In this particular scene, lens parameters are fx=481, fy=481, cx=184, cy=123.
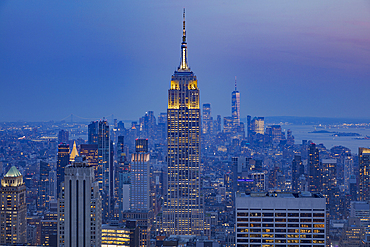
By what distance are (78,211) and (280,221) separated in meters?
4.26

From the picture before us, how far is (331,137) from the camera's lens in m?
16.2

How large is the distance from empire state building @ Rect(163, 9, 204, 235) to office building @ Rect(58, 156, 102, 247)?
12.2 m

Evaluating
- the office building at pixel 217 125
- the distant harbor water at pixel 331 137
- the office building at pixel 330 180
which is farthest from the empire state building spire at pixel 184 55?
the office building at pixel 330 180

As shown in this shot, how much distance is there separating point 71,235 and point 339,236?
30.5ft

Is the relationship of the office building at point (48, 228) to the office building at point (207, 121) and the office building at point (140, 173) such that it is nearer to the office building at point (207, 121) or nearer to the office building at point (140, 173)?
the office building at point (140, 173)

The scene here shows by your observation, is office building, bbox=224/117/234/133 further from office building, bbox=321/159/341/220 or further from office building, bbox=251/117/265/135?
office building, bbox=321/159/341/220

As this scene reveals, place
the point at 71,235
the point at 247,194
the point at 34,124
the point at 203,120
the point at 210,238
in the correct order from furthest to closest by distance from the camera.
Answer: the point at 203,120 < the point at 210,238 < the point at 34,124 < the point at 247,194 < the point at 71,235

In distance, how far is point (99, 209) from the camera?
34.1 ft

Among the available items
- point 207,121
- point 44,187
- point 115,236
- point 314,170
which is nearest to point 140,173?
point 207,121

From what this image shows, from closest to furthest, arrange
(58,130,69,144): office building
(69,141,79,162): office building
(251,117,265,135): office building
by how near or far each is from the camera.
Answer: (69,141,79,162): office building
(58,130,69,144): office building
(251,117,265,135): office building

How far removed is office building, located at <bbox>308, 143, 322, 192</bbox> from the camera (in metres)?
20.1

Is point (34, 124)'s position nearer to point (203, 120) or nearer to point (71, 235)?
point (71, 235)

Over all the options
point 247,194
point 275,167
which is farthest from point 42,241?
point 275,167

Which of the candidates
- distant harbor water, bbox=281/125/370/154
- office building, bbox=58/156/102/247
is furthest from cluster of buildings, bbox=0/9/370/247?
distant harbor water, bbox=281/125/370/154
